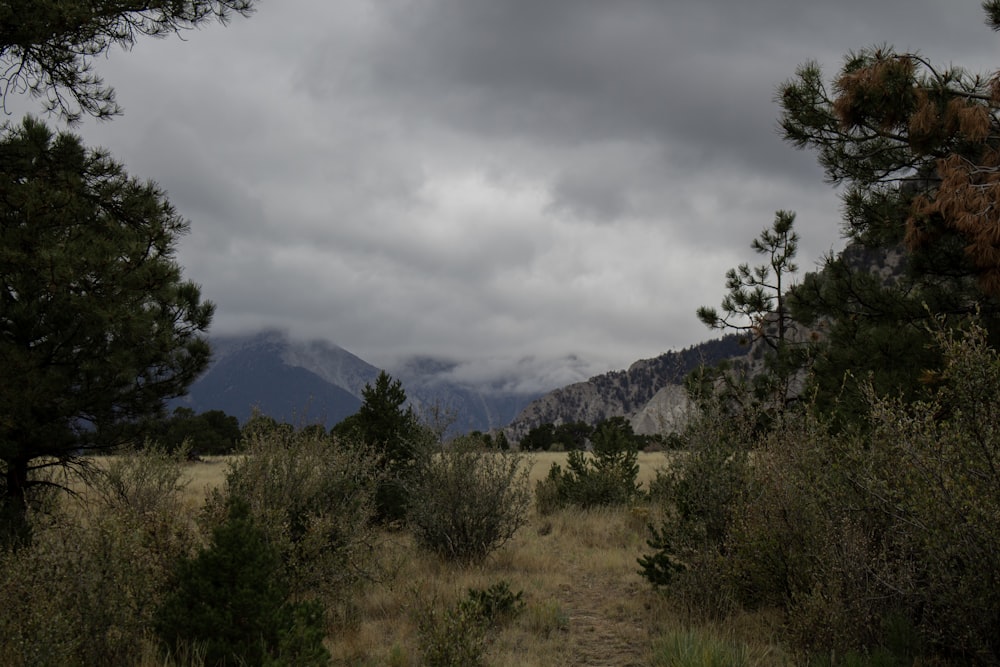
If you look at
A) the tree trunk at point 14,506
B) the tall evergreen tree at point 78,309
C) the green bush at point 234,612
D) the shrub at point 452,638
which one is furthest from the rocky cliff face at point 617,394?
the green bush at point 234,612

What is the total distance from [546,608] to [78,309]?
572 cm

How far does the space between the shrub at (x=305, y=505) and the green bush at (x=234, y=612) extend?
1.24 meters

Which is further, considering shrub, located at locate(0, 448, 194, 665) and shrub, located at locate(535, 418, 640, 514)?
shrub, located at locate(535, 418, 640, 514)

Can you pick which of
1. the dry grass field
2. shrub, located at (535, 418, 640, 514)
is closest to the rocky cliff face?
shrub, located at (535, 418, 640, 514)

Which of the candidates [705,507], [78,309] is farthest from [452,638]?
[78,309]

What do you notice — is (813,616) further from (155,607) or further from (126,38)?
(126,38)

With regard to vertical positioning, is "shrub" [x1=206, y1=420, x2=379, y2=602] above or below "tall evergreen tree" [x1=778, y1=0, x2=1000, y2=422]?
below

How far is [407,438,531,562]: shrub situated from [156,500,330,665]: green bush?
4.34 metres

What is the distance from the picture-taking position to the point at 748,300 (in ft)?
44.4

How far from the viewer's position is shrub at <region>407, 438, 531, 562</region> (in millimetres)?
8828

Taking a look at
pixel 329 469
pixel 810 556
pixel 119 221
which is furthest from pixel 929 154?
pixel 119 221

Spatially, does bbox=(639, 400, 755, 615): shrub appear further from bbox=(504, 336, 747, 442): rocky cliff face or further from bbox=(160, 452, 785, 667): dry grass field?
bbox=(504, 336, 747, 442): rocky cliff face

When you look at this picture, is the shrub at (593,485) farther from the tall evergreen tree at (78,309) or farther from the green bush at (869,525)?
the tall evergreen tree at (78,309)

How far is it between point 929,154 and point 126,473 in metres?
12.2
